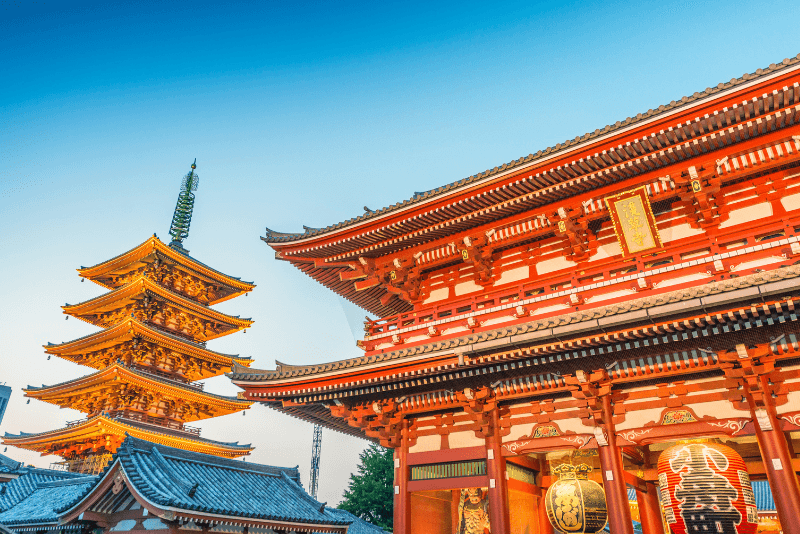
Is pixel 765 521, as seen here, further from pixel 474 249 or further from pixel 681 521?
pixel 474 249

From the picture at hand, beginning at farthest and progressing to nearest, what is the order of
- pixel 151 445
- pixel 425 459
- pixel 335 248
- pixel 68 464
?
1. pixel 68 464
2. pixel 151 445
3. pixel 335 248
4. pixel 425 459

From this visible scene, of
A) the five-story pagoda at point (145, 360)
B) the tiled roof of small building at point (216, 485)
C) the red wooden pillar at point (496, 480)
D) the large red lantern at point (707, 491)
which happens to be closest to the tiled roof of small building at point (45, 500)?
the tiled roof of small building at point (216, 485)

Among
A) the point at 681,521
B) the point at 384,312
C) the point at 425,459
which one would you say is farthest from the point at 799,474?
the point at 384,312

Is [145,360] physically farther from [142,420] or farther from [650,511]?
[650,511]

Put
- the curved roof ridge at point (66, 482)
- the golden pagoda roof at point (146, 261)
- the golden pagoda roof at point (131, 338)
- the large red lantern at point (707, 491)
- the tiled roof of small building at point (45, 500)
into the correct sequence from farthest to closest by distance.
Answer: the golden pagoda roof at point (146, 261) → the golden pagoda roof at point (131, 338) → the curved roof ridge at point (66, 482) → the tiled roof of small building at point (45, 500) → the large red lantern at point (707, 491)

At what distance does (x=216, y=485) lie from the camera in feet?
54.6

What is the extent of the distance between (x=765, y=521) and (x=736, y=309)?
13.9 metres

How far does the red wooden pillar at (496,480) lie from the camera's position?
10.3 metres

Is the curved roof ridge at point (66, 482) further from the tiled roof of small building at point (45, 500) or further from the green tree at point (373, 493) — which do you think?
the green tree at point (373, 493)

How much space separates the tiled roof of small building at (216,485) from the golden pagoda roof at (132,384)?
52.0ft

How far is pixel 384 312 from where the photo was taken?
Answer: 17422mm

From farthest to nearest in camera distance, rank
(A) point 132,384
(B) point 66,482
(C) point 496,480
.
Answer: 1. (A) point 132,384
2. (B) point 66,482
3. (C) point 496,480

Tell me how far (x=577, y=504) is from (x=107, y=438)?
1201 inches

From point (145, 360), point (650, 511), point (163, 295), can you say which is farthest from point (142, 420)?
point (650, 511)
